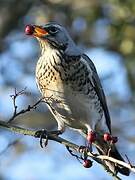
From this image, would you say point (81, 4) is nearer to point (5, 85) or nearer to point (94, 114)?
point (5, 85)

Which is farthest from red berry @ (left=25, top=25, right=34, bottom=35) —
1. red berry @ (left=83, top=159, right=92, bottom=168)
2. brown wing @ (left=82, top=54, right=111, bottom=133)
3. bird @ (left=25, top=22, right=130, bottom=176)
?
red berry @ (left=83, top=159, right=92, bottom=168)

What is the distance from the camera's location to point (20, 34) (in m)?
12.3

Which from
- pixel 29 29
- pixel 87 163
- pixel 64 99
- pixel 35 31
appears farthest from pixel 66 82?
pixel 87 163

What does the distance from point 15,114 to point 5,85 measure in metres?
6.62

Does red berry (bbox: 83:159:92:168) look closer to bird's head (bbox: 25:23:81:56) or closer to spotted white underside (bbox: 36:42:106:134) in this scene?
spotted white underside (bbox: 36:42:106:134)

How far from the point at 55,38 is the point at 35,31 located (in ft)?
1.58

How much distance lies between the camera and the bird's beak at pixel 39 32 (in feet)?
A: 22.8

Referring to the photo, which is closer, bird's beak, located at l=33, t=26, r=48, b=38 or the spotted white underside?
bird's beak, located at l=33, t=26, r=48, b=38

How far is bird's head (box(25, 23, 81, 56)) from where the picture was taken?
7.15 metres

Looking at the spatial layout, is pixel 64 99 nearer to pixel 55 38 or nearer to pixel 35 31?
pixel 55 38

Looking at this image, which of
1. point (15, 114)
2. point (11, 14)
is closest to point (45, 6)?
point (11, 14)

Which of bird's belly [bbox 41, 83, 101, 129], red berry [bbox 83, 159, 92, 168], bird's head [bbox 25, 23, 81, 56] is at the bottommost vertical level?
red berry [bbox 83, 159, 92, 168]

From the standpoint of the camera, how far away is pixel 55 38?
7.38 meters

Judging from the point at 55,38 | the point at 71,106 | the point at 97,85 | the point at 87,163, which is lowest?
the point at 87,163
